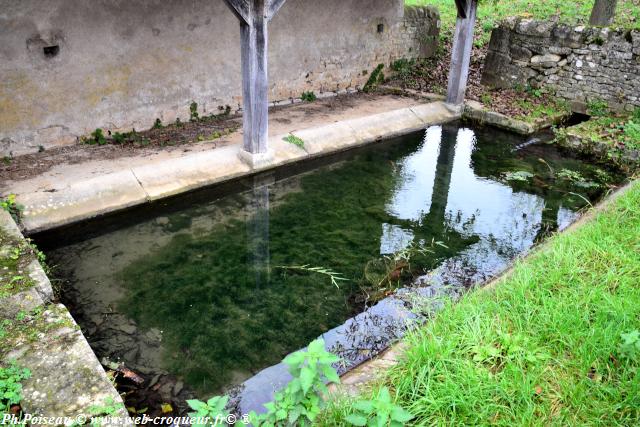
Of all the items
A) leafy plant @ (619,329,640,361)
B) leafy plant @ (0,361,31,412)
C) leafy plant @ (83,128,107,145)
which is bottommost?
leafy plant @ (83,128,107,145)

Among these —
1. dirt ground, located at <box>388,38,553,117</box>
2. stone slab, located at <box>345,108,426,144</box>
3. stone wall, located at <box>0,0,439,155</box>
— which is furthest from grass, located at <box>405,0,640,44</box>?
stone slab, located at <box>345,108,426,144</box>

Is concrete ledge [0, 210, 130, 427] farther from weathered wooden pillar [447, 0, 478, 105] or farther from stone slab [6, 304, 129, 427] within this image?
weathered wooden pillar [447, 0, 478, 105]

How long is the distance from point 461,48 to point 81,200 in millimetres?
7008

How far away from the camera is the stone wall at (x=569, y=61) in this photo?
910 cm

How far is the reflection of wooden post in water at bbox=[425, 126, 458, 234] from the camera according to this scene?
606cm

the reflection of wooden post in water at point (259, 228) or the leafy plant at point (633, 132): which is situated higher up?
the leafy plant at point (633, 132)

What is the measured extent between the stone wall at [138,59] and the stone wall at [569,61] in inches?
112

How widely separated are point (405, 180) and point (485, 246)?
1.90 metres

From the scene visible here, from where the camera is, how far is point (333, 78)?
1041 centimetres

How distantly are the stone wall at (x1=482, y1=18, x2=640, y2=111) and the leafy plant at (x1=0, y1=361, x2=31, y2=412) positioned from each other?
997cm

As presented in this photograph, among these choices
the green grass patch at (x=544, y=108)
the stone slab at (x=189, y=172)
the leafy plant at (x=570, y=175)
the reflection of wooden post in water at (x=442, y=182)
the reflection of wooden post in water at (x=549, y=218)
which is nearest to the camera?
the reflection of wooden post in water at (x=549, y=218)

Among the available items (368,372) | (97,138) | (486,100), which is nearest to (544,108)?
(486,100)

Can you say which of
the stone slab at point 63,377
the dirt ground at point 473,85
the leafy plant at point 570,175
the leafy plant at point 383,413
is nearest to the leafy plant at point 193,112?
the dirt ground at point 473,85

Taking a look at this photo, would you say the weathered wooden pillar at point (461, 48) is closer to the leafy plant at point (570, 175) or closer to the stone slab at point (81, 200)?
the leafy plant at point (570, 175)
